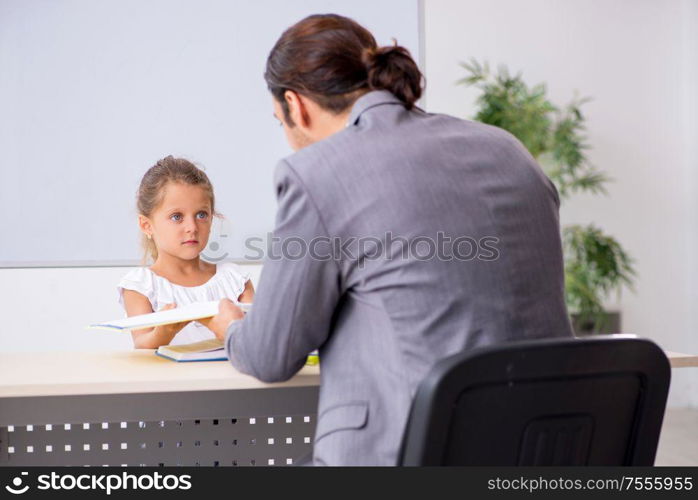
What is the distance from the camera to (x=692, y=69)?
15.9ft

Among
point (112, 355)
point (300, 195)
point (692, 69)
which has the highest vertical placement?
point (692, 69)

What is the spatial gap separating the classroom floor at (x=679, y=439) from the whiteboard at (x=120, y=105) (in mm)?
2194

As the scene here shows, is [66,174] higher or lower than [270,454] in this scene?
higher

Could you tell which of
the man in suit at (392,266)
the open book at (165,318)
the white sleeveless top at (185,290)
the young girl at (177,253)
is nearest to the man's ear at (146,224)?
the young girl at (177,253)

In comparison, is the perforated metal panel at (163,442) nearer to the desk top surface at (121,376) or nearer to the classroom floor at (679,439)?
the desk top surface at (121,376)

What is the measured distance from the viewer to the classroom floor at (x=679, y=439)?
3520 millimetres

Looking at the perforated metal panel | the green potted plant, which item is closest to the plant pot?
the green potted plant

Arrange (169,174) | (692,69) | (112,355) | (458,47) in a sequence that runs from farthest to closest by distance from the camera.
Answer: (692,69) < (458,47) < (169,174) < (112,355)

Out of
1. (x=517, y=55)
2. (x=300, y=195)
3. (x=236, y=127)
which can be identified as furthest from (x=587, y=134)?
(x=300, y=195)

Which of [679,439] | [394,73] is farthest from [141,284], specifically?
[679,439]

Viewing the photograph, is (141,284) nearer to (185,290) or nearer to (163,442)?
(185,290)

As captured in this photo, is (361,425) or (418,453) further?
(361,425)

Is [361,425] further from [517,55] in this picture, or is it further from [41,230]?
[517,55]

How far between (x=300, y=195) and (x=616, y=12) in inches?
171
